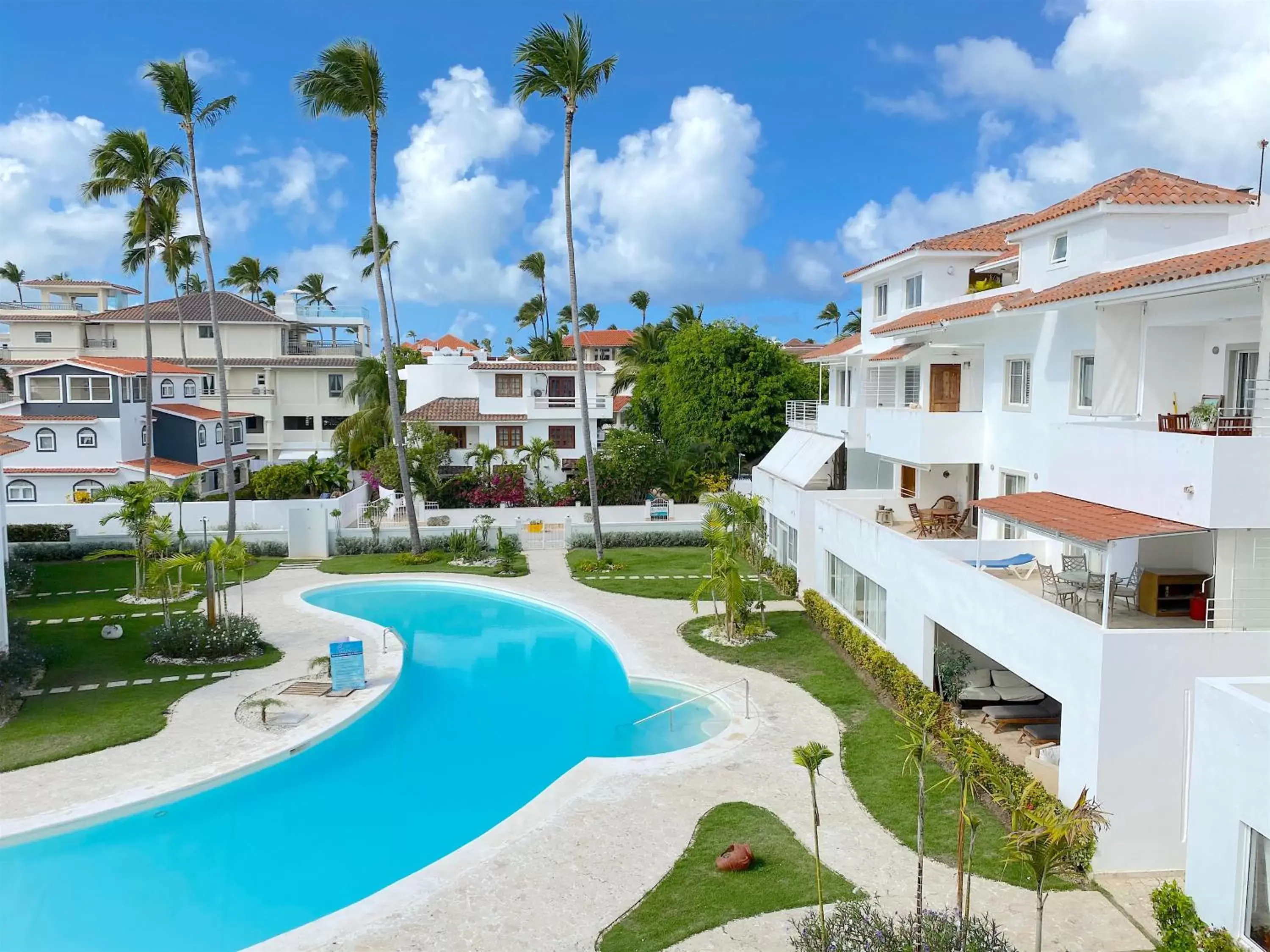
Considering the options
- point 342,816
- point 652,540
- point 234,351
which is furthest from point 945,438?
point 234,351

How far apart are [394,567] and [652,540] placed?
40.5 feet

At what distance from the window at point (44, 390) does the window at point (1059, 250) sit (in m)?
47.3

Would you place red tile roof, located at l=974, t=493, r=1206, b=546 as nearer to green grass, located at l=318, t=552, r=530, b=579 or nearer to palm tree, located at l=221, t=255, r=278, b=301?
green grass, located at l=318, t=552, r=530, b=579

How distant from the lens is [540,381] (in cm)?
5650

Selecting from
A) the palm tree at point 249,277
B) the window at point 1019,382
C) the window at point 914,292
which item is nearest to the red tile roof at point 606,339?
the palm tree at point 249,277

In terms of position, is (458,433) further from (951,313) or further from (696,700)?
(696,700)

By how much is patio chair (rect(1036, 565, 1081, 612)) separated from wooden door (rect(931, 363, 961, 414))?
32.8ft

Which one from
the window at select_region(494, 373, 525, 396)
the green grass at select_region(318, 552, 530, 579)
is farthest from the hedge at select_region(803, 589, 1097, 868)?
the window at select_region(494, 373, 525, 396)

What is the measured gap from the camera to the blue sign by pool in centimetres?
2312

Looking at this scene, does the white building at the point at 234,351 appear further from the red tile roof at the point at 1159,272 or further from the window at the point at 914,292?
the red tile roof at the point at 1159,272

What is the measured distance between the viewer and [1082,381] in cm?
2112

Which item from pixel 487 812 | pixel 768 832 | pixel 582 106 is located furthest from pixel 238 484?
pixel 768 832

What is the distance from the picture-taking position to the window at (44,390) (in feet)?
156

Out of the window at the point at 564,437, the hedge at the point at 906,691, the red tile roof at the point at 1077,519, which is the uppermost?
the window at the point at 564,437
